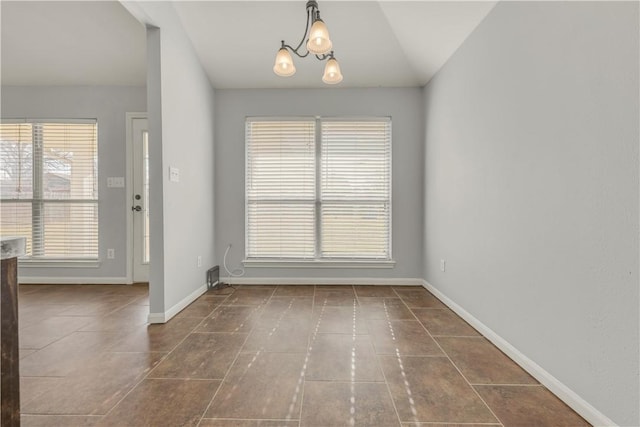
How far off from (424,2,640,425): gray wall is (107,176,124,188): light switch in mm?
3813

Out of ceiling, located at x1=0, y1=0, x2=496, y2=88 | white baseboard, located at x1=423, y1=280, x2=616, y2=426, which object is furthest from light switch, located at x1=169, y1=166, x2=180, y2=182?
white baseboard, located at x1=423, y1=280, x2=616, y2=426

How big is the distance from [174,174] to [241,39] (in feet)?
4.97

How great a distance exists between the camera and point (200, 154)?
3170mm

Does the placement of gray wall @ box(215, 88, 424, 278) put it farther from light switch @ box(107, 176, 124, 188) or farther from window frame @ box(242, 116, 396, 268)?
light switch @ box(107, 176, 124, 188)

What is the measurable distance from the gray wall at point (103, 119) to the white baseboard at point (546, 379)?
390cm

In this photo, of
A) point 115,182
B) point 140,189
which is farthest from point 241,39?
point 115,182

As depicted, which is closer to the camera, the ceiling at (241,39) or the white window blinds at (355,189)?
the ceiling at (241,39)

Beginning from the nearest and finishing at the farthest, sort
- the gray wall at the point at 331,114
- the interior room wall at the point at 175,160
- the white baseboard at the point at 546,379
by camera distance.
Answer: the white baseboard at the point at 546,379
the interior room wall at the point at 175,160
the gray wall at the point at 331,114

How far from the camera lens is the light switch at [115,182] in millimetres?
3631

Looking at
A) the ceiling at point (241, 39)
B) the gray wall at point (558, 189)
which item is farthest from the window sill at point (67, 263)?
the gray wall at point (558, 189)

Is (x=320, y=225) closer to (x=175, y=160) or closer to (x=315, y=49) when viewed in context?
(x=175, y=160)

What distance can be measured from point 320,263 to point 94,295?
248 cm

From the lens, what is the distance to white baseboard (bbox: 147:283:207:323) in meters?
2.39

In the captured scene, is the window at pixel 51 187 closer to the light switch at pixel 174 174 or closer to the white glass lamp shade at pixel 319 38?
the light switch at pixel 174 174
